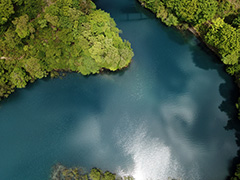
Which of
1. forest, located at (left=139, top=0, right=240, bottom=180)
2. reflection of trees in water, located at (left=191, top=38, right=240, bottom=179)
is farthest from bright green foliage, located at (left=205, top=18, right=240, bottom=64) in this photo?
reflection of trees in water, located at (left=191, top=38, right=240, bottom=179)

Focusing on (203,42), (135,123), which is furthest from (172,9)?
(135,123)

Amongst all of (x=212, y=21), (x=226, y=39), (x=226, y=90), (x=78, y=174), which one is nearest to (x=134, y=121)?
(x=78, y=174)

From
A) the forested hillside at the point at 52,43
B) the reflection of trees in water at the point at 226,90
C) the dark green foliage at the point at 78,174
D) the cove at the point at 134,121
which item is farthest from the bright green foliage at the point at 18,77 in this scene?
the reflection of trees in water at the point at 226,90

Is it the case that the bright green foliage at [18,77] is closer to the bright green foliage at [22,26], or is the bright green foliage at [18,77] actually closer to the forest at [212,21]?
the bright green foliage at [22,26]

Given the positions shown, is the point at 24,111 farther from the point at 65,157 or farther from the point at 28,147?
the point at 65,157

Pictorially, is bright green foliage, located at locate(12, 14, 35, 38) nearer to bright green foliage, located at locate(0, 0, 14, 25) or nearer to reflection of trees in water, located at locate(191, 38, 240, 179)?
bright green foliage, located at locate(0, 0, 14, 25)

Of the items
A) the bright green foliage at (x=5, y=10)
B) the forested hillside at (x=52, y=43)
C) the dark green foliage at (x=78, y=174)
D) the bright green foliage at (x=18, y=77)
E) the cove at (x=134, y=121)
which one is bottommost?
the dark green foliage at (x=78, y=174)

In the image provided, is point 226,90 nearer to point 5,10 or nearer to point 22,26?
point 22,26
